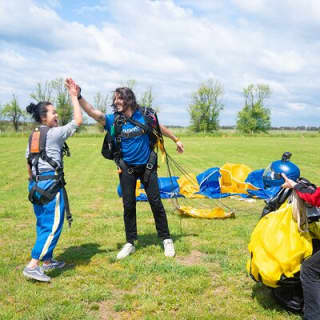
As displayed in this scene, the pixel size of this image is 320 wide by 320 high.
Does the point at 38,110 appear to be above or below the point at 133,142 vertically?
above

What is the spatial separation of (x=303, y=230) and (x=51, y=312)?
2558 mm

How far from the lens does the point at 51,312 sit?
11.7ft

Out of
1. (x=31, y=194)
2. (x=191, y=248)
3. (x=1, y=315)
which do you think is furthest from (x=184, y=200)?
(x=1, y=315)

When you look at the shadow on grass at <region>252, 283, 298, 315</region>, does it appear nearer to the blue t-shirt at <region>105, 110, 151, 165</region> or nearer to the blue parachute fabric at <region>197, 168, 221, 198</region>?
the blue t-shirt at <region>105, 110, 151, 165</region>

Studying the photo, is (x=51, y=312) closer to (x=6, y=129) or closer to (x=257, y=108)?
(x=6, y=129)

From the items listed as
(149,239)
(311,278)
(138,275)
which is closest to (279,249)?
(311,278)

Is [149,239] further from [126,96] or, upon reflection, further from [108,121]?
[126,96]

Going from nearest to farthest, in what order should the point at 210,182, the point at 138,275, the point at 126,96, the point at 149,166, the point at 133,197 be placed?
the point at 138,275, the point at 126,96, the point at 149,166, the point at 133,197, the point at 210,182

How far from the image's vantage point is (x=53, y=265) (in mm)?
4723

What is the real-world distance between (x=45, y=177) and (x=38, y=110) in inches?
32.0

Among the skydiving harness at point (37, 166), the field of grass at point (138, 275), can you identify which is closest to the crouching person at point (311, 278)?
the field of grass at point (138, 275)

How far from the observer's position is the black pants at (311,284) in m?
3.12

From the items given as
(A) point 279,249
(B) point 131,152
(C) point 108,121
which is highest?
(C) point 108,121

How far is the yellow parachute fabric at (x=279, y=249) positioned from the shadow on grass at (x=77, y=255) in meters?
2.49
